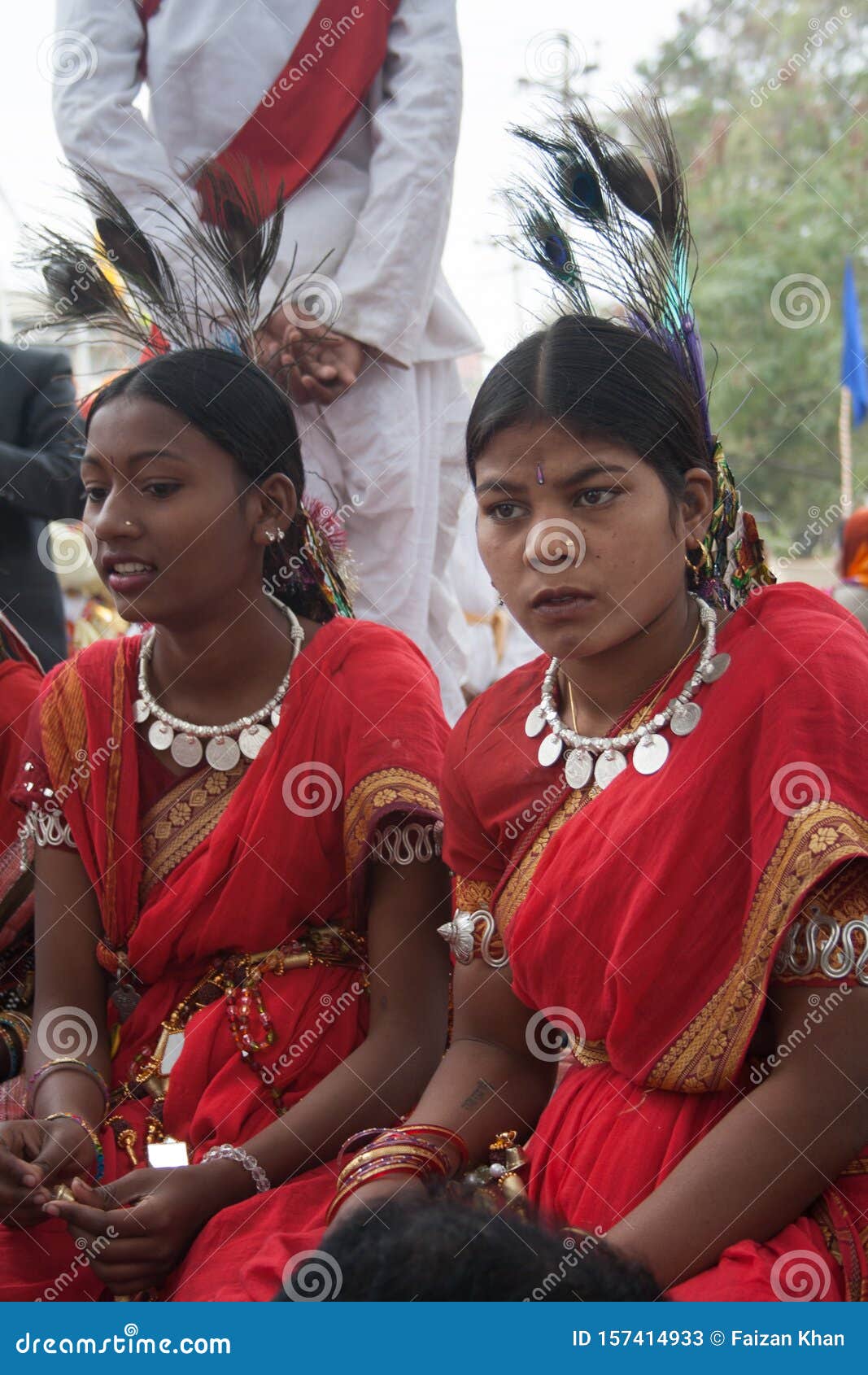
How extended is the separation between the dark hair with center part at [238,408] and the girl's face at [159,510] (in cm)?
3

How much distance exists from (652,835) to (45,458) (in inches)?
105

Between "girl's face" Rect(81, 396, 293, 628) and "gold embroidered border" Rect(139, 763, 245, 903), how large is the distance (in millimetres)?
312

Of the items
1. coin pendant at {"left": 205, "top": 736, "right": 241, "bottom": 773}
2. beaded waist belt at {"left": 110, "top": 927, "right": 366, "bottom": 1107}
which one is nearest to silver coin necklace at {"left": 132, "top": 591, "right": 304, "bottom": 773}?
coin pendant at {"left": 205, "top": 736, "right": 241, "bottom": 773}

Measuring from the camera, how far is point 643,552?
6.95 feet

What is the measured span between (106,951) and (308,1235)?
2.49ft

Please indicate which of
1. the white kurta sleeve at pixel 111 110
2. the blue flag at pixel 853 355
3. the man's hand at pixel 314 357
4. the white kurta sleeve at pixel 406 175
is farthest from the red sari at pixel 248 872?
the blue flag at pixel 853 355

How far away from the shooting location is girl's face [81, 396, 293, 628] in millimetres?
2660

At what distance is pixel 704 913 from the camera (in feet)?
6.43

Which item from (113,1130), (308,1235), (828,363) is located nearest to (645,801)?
(308,1235)

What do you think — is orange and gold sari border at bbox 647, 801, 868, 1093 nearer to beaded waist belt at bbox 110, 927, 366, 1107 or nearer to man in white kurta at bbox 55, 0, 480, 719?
beaded waist belt at bbox 110, 927, 366, 1107

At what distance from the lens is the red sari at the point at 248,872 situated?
2.51 m

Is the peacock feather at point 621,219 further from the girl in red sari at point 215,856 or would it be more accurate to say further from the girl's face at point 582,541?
the girl in red sari at point 215,856

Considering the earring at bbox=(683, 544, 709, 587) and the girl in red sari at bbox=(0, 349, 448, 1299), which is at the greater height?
the earring at bbox=(683, 544, 709, 587)

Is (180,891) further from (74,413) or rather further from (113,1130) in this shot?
(74,413)
